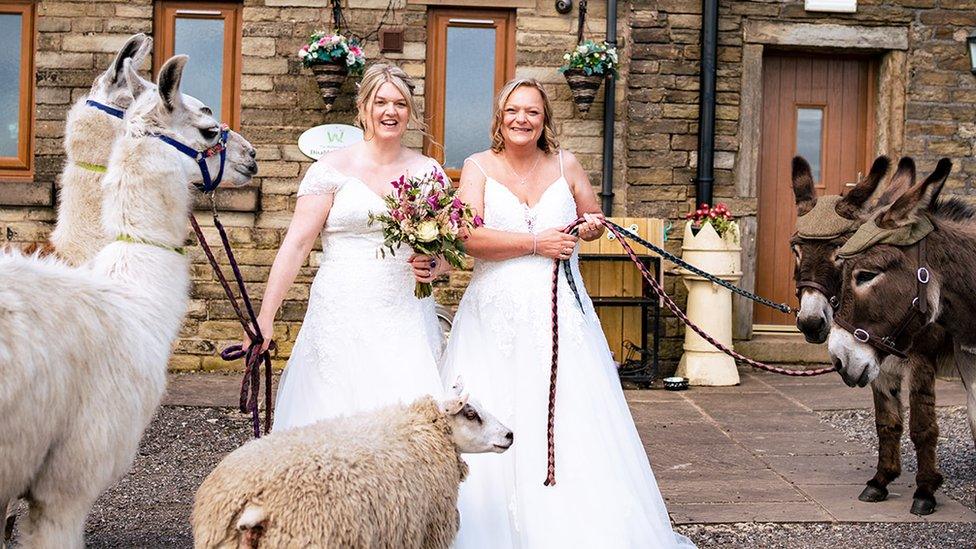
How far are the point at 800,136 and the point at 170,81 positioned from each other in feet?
25.6

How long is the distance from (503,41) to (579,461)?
244 inches

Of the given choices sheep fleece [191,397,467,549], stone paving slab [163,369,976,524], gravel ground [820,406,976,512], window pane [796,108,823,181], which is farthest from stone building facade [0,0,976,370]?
sheep fleece [191,397,467,549]

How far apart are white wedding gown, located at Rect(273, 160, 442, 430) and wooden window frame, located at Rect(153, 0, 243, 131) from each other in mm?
5583

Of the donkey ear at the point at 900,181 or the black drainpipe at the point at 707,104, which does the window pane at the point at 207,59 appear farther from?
the donkey ear at the point at 900,181

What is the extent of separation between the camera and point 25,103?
32.5ft

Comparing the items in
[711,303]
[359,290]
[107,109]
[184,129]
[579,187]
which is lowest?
[711,303]

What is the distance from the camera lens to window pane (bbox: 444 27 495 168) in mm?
10016

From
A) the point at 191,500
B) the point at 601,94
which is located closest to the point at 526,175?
the point at 191,500

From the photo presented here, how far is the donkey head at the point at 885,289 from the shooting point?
4844 millimetres

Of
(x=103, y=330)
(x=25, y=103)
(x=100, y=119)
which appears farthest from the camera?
(x=25, y=103)

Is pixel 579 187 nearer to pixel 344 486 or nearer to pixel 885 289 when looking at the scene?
pixel 885 289

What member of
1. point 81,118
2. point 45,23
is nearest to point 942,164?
point 81,118

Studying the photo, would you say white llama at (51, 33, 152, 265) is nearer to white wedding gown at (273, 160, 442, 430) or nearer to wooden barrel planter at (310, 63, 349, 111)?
white wedding gown at (273, 160, 442, 430)

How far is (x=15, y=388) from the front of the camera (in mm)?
3166
